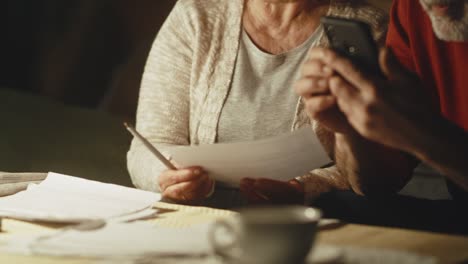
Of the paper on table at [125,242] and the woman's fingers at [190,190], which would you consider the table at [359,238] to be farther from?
the woman's fingers at [190,190]

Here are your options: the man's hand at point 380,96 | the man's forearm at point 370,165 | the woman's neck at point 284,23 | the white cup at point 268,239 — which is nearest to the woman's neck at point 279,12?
the woman's neck at point 284,23

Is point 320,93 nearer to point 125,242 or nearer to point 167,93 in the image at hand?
point 125,242

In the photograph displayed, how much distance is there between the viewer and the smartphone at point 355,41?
115 centimetres

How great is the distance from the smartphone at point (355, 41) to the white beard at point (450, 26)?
313mm

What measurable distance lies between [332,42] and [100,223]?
17.4 inches

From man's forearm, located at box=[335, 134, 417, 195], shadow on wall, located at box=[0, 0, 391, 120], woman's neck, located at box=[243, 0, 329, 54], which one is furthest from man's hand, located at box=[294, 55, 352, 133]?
shadow on wall, located at box=[0, 0, 391, 120]

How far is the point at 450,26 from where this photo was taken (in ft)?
4.85

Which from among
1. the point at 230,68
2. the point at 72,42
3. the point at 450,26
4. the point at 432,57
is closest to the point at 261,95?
the point at 230,68

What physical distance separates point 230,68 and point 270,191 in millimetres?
499

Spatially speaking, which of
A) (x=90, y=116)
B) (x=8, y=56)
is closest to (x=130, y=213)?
(x=90, y=116)

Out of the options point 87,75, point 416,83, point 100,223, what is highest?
point 416,83

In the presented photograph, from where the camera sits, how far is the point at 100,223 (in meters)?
1.09

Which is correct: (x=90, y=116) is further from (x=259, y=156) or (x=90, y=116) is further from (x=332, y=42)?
(x=332, y=42)

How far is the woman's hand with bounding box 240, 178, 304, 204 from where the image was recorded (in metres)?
1.50
